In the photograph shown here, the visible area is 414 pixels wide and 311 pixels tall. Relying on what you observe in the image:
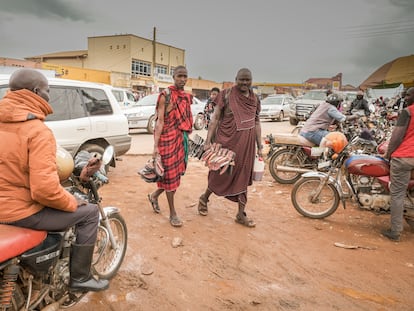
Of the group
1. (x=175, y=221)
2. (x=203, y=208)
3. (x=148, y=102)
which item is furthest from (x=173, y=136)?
(x=148, y=102)

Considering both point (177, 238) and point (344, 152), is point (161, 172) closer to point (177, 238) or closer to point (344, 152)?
point (177, 238)

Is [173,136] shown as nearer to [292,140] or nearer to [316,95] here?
[292,140]

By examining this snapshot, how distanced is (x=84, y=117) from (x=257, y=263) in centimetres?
377

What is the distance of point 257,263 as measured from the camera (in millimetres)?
3273

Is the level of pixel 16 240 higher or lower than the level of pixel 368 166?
lower

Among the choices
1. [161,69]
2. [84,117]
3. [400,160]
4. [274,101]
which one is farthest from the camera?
[161,69]

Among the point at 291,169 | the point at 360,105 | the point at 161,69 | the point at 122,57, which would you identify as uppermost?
the point at 122,57

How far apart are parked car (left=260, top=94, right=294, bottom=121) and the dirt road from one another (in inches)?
565

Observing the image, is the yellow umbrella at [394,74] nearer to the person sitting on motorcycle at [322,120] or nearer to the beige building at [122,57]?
the person sitting on motorcycle at [322,120]

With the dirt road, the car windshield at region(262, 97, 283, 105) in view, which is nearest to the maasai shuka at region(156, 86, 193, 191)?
the dirt road

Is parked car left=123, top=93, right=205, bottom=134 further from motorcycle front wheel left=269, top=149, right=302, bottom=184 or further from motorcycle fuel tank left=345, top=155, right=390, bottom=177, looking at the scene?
motorcycle fuel tank left=345, top=155, right=390, bottom=177

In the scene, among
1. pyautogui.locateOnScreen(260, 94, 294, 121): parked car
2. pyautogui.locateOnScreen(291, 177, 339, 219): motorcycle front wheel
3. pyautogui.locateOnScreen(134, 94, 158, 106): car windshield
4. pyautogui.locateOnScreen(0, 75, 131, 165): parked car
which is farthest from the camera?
pyautogui.locateOnScreen(260, 94, 294, 121): parked car

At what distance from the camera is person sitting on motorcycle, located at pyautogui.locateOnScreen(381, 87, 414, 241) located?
3.67 meters

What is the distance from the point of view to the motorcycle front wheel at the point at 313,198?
177 inches
